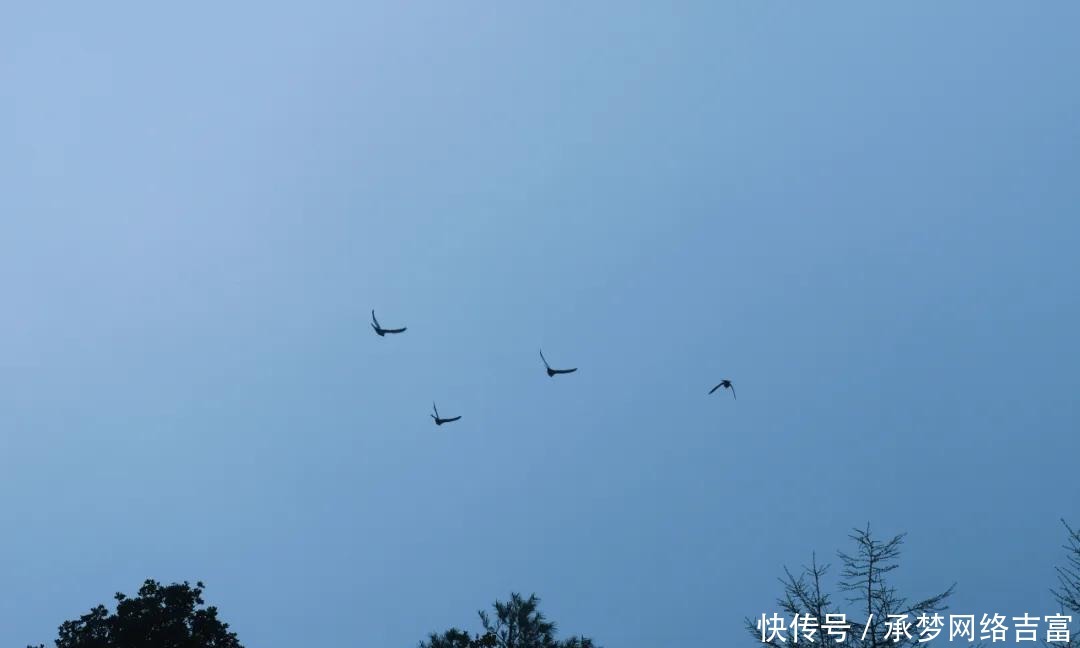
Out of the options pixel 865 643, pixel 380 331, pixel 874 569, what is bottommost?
pixel 865 643

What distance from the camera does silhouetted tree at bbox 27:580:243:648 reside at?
110 ft

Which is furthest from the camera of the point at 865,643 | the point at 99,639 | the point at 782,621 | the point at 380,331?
the point at 99,639

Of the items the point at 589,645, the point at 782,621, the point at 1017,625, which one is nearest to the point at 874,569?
the point at 782,621

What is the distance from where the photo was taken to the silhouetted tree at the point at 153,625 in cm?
3347

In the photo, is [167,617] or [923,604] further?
[167,617]

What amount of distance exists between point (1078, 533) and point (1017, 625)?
6891 millimetres

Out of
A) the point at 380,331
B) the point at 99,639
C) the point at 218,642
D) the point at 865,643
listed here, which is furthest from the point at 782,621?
the point at 99,639

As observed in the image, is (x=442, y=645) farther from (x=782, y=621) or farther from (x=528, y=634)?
(x=782, y=621)

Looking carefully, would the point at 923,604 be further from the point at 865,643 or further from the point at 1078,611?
the point at 1078,611

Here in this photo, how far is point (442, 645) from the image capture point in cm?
3353

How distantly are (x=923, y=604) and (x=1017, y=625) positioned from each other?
22.5ft

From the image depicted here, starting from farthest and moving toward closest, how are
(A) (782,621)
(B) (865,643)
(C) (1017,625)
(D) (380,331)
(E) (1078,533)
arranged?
(C) (1017,625) → (A) (782,621) → (D) (380,331) → (B) (865,643) → (E) (1078,533)

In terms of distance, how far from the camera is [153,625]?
33719 mm

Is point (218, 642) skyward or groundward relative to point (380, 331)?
groundward
